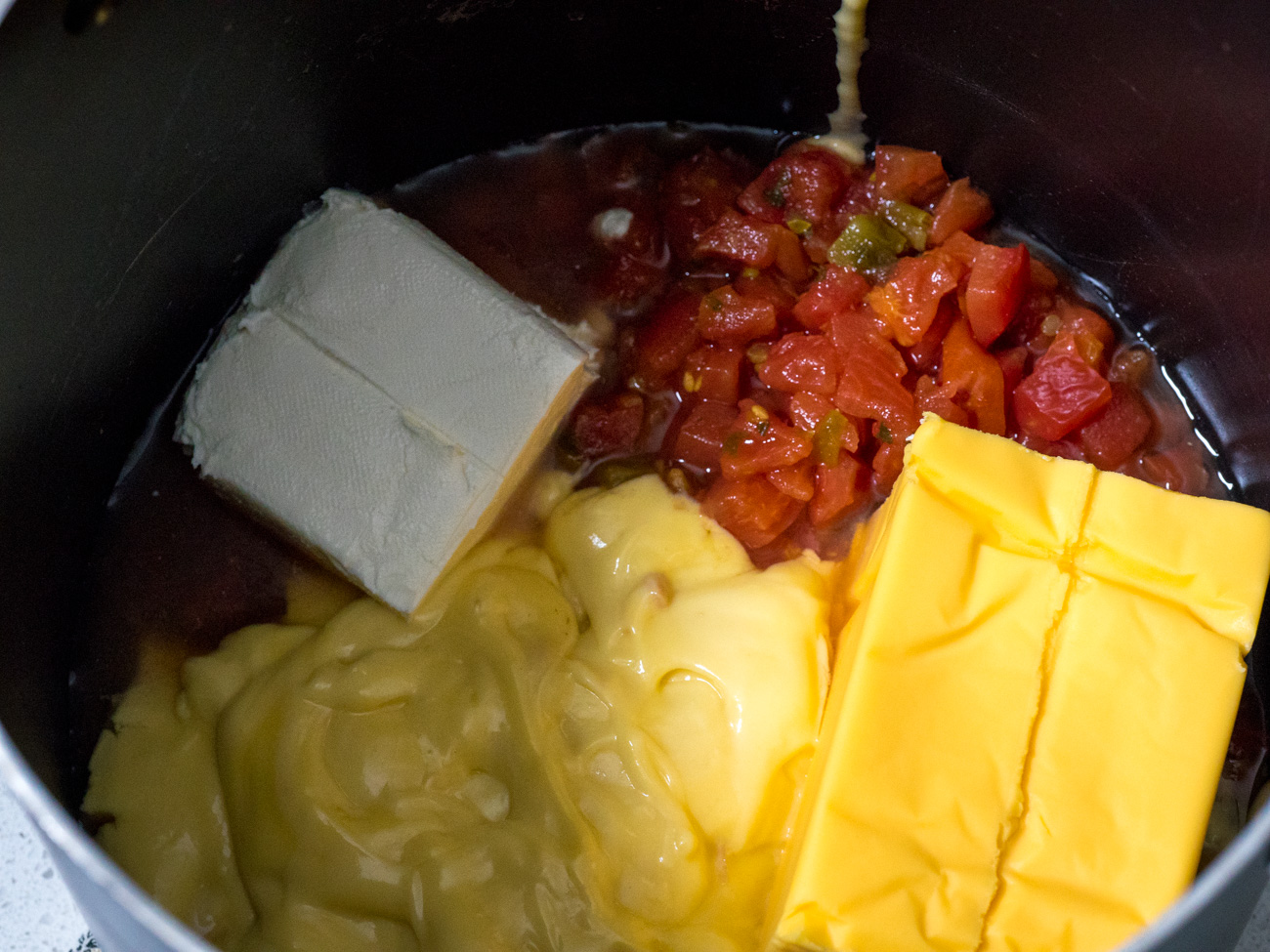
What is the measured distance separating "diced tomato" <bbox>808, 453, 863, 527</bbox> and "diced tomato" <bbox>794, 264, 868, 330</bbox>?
31 centimetres

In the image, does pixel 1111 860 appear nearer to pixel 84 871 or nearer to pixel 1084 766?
pixel 1084 766

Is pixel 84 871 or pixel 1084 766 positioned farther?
pixel 1084 766

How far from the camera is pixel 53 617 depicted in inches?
84.7

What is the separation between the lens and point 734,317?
2.34 meters

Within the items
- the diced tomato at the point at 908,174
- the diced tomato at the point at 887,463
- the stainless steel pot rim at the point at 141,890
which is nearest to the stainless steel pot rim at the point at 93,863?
the stainless steel pot rim at the point at 141,890

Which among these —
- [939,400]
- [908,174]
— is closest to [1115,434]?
[939,400]

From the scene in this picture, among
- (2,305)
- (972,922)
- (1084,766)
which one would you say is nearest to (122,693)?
(2,305)

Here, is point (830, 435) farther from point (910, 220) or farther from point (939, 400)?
point (910, 220)

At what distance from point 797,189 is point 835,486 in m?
0.69

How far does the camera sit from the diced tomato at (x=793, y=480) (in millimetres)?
2223

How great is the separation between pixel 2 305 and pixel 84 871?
1088 millimetres

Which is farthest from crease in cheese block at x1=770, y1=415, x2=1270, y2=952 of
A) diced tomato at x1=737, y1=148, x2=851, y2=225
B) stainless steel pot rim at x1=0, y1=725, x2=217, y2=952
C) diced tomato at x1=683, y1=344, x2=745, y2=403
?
stainless steel pot rim at x1=0, y1=725, x2=217, y2=952

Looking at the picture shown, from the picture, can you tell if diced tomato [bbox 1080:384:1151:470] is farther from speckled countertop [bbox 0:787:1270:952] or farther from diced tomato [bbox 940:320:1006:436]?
speckled countertop [bbox 0:787:1270:952]

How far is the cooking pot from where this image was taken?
6.31ft
